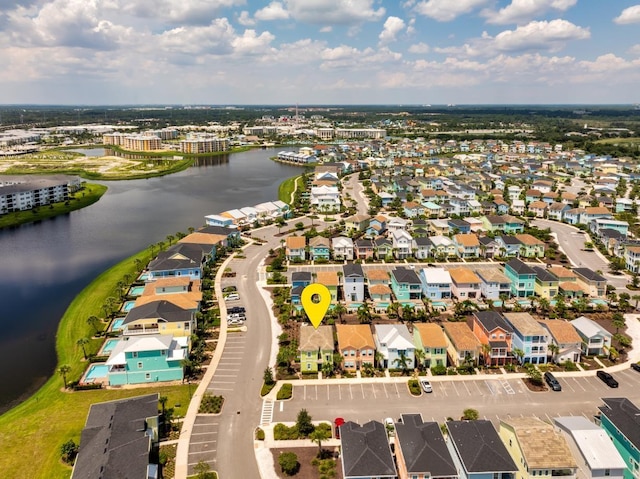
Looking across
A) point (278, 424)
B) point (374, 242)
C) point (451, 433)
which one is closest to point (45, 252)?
point (374, 242)

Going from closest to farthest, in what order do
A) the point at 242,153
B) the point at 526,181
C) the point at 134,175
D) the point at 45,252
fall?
the point at 45,252, the point at 526,181, the point at 134,175, the point at 242,153

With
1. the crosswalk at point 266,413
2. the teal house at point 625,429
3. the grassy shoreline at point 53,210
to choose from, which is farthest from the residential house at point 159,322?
the grassy shoreline at point 53,210

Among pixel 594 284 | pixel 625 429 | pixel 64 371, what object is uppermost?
pixel 594 284

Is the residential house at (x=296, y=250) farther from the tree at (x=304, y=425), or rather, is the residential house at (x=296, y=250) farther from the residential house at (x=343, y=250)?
the tree at (x=304, y=425)

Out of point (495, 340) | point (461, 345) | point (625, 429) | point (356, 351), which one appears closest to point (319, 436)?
point (356, 351)

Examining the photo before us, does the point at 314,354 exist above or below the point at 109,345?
above

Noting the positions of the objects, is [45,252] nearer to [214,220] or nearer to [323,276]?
[214,220]

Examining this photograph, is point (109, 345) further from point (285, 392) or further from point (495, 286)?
point (495, 286)
